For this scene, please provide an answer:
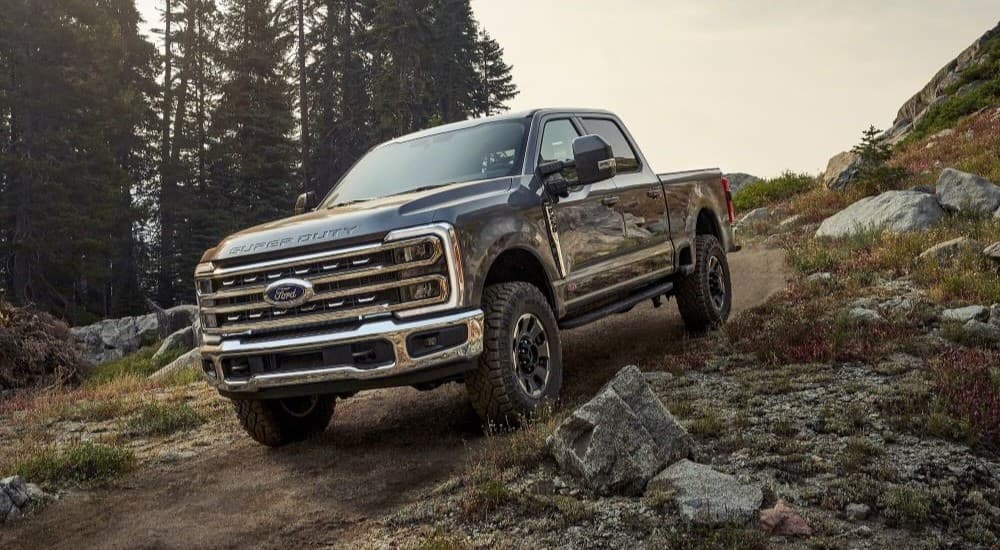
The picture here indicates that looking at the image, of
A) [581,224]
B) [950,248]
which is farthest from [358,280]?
[950,248]

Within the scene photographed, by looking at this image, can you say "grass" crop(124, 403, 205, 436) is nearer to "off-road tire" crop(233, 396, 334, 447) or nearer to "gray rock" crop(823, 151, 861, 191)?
"off-road tire" crop(233, 396, 334, 447)

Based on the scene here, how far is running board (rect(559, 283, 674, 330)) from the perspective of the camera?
6543mm

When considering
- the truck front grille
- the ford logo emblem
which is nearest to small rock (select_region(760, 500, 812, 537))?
the truck front grille

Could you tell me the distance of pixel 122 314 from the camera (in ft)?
109

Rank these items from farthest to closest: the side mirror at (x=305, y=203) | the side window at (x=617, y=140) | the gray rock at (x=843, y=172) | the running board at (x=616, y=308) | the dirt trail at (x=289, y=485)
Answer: the gray rock at (x=843, y=172) → the side window at (x=617, y=140) → the side mirror at (x=305, y=203) → the running board at (x=616, y=308) → the dirt trail at (x=289, y=485)

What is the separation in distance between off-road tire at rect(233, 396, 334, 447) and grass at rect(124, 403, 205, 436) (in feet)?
5.59

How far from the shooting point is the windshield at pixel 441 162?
6336mm

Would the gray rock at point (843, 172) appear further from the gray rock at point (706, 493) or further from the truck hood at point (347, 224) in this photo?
the gray rock at point (706, 493)

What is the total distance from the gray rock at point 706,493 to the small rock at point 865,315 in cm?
431

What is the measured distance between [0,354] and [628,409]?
12776mm

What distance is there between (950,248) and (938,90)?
20.7 meters

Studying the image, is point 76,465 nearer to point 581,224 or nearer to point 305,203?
point 305,203

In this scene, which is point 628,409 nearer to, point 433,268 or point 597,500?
point 597,500

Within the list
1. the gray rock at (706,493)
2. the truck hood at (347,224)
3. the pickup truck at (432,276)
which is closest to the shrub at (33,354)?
the pickup truck at (432,276)
